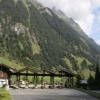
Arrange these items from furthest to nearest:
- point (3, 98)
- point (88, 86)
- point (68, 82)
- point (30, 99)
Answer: point (68, 82)
point (88, 86)
point (30, 99)
point (3, 98)

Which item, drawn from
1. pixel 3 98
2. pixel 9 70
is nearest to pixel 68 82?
pixel 9 70

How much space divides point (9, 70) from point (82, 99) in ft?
125

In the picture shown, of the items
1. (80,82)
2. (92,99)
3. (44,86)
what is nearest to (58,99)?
(92,99)

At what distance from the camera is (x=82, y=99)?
160 ft

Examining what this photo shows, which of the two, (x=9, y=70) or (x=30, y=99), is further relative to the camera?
(x=9, y=70)

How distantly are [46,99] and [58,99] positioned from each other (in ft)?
Answer: 5.85

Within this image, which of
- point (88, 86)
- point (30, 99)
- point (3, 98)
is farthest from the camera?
point (88, 86)

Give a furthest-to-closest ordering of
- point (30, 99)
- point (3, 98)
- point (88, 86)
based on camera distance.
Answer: point (88, 86), point (30, 99), point (3, 98)

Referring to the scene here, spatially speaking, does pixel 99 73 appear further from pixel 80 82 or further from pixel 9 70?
pixel 9 70

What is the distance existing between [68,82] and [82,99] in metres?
39.7

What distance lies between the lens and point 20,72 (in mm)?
83688

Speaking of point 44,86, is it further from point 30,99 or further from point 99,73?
point 30,99

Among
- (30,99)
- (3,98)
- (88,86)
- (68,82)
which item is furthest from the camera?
(68,82)

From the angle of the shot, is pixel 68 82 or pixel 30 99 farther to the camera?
pixel 68 82
